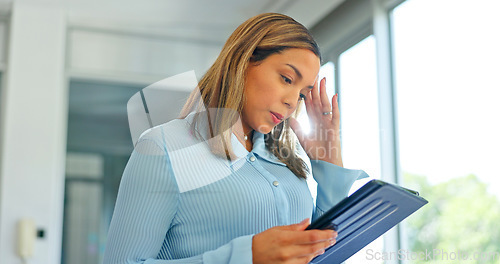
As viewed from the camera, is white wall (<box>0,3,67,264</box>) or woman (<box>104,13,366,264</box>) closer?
woman (<box>104,13,366,264</box>)

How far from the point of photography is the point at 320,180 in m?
0.66

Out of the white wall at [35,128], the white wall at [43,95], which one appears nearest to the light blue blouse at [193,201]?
the white wall at [43,95]

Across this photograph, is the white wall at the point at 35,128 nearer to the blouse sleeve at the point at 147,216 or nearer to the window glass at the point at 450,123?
the window glass at the point at 450,123

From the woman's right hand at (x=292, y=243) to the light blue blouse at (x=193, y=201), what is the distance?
0.02 meters

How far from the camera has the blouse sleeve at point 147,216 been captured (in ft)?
1.75

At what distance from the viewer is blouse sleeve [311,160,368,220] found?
25.6 inches

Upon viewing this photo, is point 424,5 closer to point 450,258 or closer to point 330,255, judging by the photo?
point 450,258

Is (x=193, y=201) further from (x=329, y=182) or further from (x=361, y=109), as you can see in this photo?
(x=361, y=109)

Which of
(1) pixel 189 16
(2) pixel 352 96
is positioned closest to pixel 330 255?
(2) pixel 352 96

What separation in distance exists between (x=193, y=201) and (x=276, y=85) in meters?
0.15

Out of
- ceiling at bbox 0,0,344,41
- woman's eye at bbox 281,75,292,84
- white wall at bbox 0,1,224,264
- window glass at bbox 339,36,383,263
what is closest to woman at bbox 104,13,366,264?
woman's eye at bbox 281,75,292,84

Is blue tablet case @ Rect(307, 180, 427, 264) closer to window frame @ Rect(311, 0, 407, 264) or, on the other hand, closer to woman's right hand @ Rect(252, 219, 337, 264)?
woman's right hand @ Rect(252, 219, 337, 264)

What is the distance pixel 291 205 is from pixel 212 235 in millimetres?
96

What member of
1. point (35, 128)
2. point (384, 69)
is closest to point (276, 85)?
point (384, 69)
